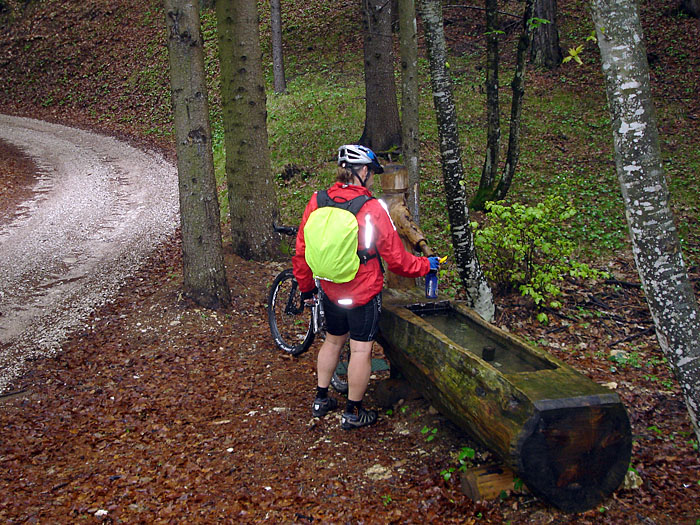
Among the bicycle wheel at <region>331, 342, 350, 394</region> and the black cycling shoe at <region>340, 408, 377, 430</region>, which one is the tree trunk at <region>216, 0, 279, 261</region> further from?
the black cycling shoe at <region>340, 408, 377, 430</region>

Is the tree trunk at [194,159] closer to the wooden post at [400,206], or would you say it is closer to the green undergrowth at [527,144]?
the wooden post at [400,206]

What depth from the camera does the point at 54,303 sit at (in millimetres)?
7895

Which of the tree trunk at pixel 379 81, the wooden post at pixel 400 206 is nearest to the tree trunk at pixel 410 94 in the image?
the wooden post at pixel 400 206

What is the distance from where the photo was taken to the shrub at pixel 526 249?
683 centimetres

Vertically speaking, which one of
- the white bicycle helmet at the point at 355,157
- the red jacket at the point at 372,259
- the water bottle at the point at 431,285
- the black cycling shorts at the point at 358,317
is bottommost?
the black cycling shorts at the point at 358,317

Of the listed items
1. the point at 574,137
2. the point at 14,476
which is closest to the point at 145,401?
the point at 14,476

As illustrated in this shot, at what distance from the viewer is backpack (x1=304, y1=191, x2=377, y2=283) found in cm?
426

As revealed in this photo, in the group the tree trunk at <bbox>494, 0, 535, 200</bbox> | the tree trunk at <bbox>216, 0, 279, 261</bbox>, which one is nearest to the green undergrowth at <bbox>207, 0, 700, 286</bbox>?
the tree trunk at <bbox>494, 0, 535, 200</bbox>

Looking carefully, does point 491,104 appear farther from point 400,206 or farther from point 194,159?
point 194,159

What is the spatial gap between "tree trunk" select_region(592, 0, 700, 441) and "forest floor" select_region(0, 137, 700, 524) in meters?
1.12

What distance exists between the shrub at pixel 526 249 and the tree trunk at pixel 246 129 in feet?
10.7

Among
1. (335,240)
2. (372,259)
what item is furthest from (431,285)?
(335,240)

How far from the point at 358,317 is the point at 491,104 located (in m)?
6.94

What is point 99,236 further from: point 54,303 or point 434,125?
point 434,125
